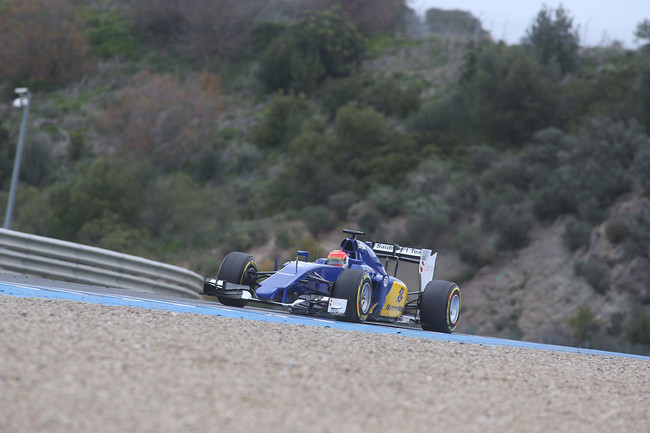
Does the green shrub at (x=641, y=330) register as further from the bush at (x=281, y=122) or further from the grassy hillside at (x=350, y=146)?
the bush at (x=281, y=122)

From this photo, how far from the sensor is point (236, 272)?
12.9 meters

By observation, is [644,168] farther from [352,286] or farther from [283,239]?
[352,286]

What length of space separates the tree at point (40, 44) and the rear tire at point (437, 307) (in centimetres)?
5831

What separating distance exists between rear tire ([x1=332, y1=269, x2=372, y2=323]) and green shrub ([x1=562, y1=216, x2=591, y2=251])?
21858mm

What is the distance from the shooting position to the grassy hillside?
3194 cm

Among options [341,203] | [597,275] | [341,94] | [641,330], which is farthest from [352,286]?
[341,94]

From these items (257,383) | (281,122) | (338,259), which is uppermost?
(281,122)

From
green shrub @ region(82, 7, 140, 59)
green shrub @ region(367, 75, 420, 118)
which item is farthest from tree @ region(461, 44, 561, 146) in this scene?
green shrub @ region(82, 7, 140, 59)

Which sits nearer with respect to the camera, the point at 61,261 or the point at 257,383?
the point at 257,383

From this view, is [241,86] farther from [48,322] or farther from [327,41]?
[48,322]

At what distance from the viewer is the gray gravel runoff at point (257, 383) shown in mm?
4828

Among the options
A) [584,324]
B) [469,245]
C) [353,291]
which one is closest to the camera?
[353,291]

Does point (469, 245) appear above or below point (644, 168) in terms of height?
below

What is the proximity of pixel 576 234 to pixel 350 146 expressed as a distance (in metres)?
16.3
